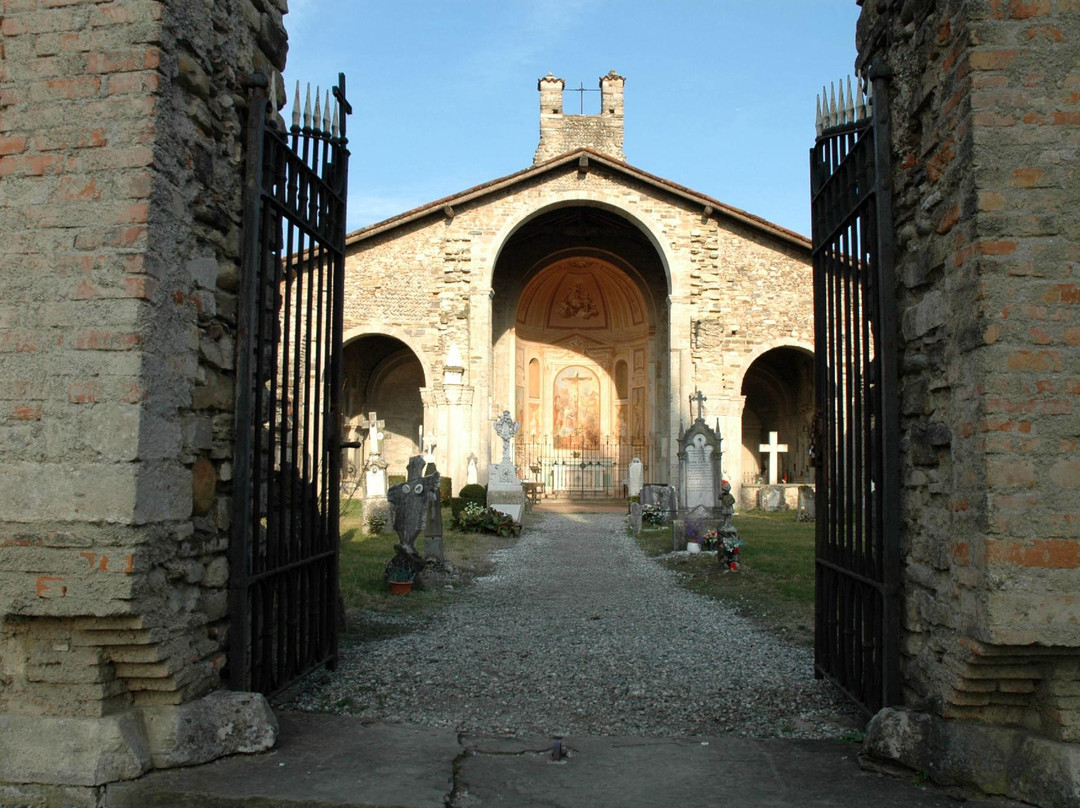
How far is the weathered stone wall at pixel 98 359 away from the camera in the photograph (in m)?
2.96

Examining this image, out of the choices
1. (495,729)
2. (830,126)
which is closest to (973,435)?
(830,126)

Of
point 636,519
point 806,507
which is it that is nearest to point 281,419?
point 636,519

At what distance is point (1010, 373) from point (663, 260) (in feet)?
61.2

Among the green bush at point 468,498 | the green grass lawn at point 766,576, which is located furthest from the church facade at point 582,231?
the green grass lawn at point 766,576

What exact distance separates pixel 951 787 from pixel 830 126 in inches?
124

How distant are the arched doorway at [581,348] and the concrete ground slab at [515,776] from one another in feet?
62.9

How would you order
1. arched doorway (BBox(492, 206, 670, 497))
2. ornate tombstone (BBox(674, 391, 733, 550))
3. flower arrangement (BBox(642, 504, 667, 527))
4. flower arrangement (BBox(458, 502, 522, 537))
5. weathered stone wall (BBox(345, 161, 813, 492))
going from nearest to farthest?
ornate tombstone (BBox(674, 391, 733, 550)) < flower arrangement (BBox(458, 502, 522, 537)) < flower arrangement (BBox(642, 504, 667, 527)) < weathered stone wall (BBox(345, 161, 813, 492)) < arched doorway (BBox(492, 206, 670, 497))

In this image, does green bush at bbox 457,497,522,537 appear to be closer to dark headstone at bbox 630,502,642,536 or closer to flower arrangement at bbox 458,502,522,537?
flower arrangement at bbox 458,502,522,537

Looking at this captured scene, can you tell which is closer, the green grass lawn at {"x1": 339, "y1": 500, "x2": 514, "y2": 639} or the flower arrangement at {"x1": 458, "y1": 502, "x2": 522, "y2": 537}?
the green grass lawn at {"x1": 339, "y1": 500, "x2": 514, "y2": 639}

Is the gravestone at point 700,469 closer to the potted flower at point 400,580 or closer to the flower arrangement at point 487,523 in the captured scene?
the flower arrangement at point 487,523

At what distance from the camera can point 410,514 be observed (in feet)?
29.1

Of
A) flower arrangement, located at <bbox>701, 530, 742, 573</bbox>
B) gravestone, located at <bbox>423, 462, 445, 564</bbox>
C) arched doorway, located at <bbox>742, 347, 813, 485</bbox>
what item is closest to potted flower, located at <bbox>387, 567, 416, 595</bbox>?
gravestone, located at <bbox>423, 462, 445, 564</bbox>

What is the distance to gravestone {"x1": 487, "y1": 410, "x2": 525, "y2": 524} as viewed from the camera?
52.8ft

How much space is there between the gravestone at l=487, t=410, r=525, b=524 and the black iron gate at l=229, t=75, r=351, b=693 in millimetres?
11176
